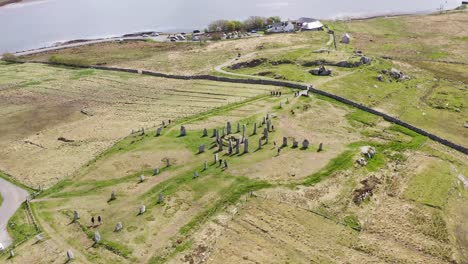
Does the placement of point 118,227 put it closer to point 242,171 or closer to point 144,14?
point 242,171

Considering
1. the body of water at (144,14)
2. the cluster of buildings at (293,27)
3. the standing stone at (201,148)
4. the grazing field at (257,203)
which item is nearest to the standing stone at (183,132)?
the grazing field at (257,203)

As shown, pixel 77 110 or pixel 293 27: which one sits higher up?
pixel 293 27

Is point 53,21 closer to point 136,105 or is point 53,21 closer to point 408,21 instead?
point 136,105

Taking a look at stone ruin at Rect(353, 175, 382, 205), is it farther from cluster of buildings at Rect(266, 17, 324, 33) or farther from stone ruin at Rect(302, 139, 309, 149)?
cluster of buildings at Rect(266, 17, 324, 33)

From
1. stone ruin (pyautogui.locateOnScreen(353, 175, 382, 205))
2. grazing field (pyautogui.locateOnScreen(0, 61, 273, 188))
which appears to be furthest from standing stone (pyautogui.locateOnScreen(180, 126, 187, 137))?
stone ruin (pyautogui.locateOnScreen(353, 175, 382, 205))

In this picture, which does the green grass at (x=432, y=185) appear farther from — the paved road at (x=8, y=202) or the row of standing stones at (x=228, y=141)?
the paved road at (x=8, y=202)

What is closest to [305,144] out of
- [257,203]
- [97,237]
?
[257,203]
